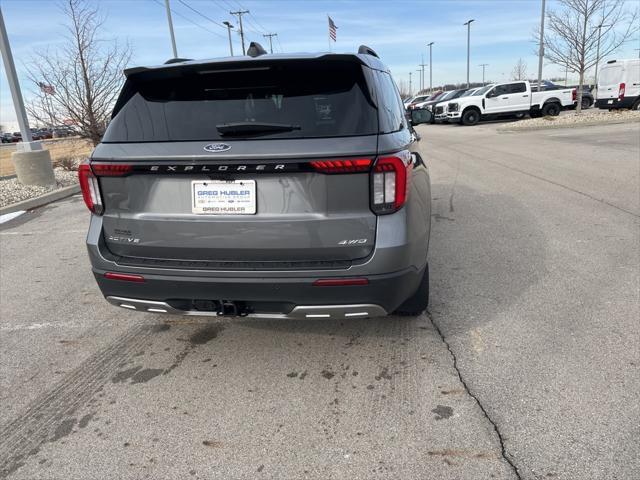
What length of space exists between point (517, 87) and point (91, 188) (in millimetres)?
27995

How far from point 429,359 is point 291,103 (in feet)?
5.85

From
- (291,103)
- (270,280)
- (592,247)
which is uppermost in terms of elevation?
(291,103)

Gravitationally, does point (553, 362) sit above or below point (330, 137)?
below

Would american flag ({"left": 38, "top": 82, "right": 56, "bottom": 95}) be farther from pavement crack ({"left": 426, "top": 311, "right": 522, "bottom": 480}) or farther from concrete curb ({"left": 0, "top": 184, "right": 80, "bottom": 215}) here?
pavement crack ({"left": 426, "top": 311, "right": 522, "bottom": 480})

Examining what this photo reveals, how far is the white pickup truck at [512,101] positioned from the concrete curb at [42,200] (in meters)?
21.8

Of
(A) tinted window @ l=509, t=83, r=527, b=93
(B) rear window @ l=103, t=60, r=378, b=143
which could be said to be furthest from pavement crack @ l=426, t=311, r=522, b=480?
(A) tinted window @ l=509, t=83, r=527, b=93

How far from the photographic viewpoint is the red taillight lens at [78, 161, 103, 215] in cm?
291

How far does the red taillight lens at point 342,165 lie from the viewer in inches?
99.5

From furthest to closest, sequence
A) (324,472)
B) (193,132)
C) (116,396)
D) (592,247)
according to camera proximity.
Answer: (592,247) → (116,396) → (193,132) → (324,472)

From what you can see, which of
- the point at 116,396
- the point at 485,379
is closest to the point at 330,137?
the point at 485,379

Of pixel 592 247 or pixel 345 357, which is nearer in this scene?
pixel 345 357

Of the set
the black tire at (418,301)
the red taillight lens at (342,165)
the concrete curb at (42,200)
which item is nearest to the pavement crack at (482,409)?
the black tire at (418,301)

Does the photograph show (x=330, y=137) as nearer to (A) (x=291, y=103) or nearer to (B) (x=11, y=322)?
(A) (x=291, y=103)

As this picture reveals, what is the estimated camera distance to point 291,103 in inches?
108
